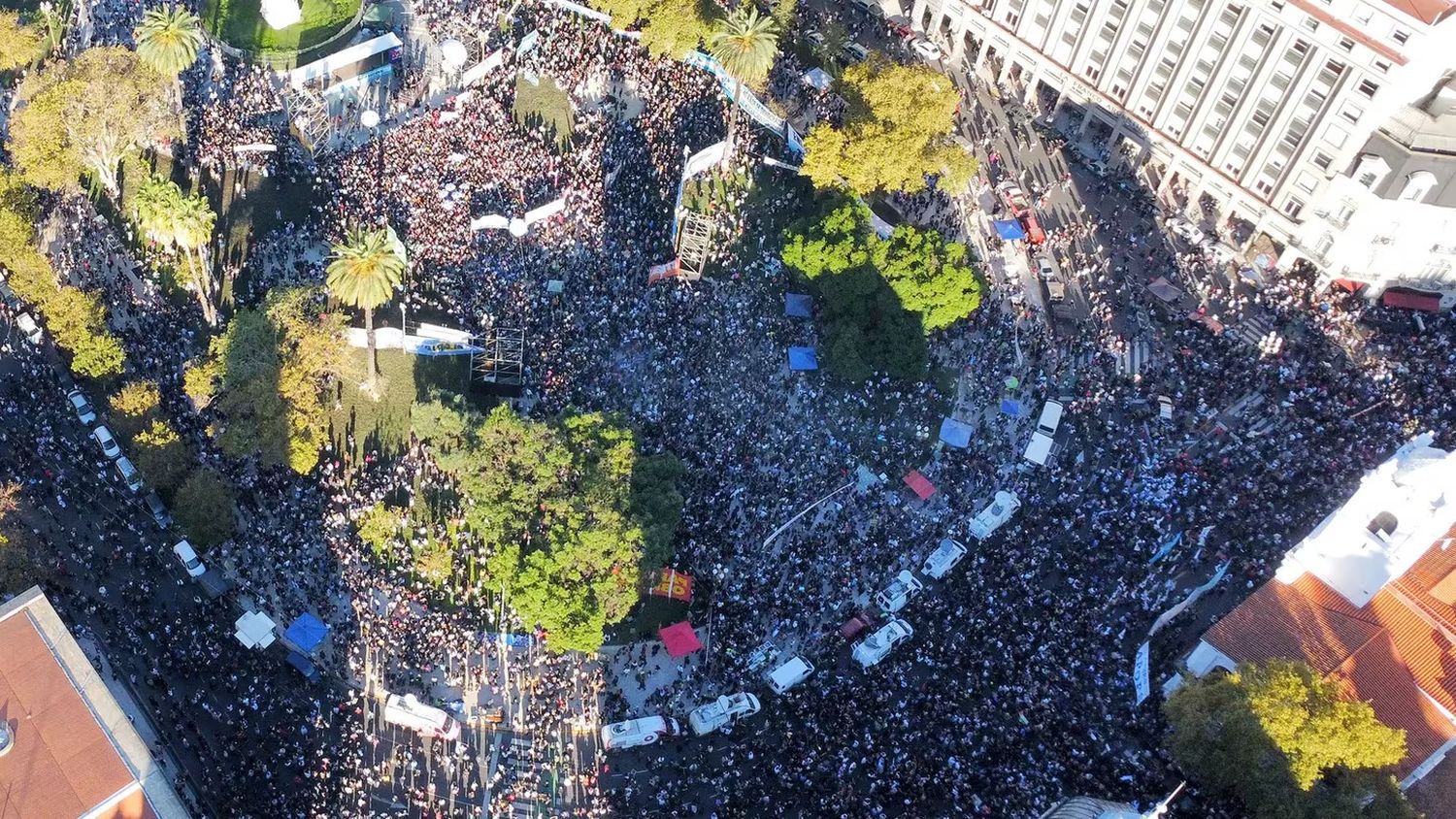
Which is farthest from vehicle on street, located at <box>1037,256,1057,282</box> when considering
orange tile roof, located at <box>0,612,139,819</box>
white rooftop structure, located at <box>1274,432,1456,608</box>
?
orange tile roof, located at <box>0,612,139,819</box>

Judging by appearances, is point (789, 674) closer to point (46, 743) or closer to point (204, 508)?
point (204, 508)

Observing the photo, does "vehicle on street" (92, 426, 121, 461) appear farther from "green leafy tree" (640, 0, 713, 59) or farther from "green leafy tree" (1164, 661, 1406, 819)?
"green leafy tree" (1164, 661, 1406, 819)

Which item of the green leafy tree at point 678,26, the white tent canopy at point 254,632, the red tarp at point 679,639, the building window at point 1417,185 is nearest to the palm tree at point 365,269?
the white tent canopy at point 254,632

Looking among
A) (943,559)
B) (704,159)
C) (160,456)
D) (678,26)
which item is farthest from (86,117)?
(943,559)

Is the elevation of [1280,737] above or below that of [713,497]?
above

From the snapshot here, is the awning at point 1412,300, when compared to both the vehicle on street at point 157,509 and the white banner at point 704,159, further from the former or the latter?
the vehicle on street at point 157,509
